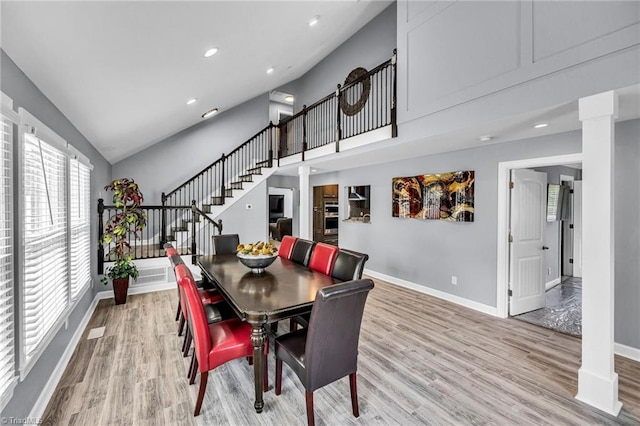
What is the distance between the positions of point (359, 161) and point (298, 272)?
3.02 metres

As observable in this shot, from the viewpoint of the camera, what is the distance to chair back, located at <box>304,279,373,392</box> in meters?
1.70

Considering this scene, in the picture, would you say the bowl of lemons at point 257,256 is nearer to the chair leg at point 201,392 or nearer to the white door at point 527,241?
the chair leg at point 201,392

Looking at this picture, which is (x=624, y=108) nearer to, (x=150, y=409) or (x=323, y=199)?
(x=150, y=409)

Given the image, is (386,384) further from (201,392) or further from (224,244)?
(224,244)

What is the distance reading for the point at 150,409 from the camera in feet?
6.79

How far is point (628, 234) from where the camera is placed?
9.44 feet

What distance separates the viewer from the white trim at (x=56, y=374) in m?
1.99

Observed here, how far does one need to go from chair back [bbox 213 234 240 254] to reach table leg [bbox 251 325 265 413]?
237cm

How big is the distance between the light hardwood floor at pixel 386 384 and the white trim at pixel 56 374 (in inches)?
2.0

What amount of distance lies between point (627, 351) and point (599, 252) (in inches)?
64.6

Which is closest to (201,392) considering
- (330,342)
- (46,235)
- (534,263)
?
(330,342)

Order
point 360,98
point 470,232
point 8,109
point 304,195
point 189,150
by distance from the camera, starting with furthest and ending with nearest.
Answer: point 189,150 → point 304,195 → point 360,98 → point 470,232 → point 8,109

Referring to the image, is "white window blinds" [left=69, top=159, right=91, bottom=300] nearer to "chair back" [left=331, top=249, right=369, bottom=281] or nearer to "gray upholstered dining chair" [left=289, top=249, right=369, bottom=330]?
"gray upholstered dining chair" [left=289, top=249, right=369, bottom=330]

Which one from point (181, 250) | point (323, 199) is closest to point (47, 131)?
point (181, 250)
